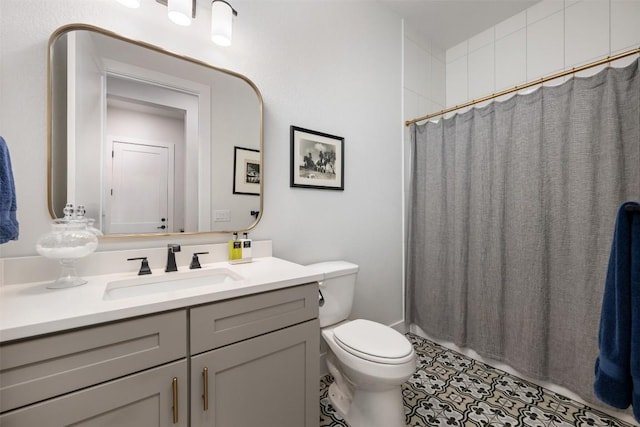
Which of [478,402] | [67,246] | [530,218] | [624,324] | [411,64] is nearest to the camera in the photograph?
[624,324]

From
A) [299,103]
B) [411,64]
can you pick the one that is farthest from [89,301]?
[411,64]

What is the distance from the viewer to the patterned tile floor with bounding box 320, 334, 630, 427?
1409 mm

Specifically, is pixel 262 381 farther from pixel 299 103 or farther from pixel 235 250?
pixel 299 103

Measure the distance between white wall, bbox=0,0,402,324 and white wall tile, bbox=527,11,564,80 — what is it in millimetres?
1008

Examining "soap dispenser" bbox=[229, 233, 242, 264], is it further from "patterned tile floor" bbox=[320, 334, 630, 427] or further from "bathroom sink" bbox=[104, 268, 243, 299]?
"patterned tile floor" bbox=[320, 334, 630, 427]

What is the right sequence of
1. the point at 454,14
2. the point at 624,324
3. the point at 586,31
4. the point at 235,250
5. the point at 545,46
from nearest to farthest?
the point at 624,324 < the point at 235,250 < the point at 586,31 < the point at 545,46 < the point at 454,14

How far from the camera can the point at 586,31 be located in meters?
1.86

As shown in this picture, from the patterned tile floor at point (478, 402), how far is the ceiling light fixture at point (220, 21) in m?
2.03

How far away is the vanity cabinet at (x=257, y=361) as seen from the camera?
2.83ft

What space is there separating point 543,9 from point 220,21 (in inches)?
95.0

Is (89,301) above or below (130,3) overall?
below

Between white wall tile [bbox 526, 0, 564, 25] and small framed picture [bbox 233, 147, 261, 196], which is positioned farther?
white wall tile [bbox 526, 0, 564, 25]

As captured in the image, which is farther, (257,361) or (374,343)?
(374,343)

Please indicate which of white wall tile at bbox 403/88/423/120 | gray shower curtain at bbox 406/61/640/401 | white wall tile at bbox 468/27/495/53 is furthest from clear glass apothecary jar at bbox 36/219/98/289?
white wall tile at bbox 468/27/495/53
